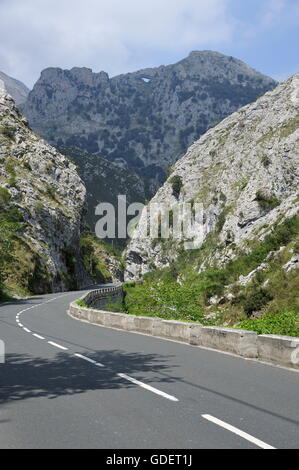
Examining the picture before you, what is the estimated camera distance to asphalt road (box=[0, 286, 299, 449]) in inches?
209

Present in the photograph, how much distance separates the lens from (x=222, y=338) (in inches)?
494

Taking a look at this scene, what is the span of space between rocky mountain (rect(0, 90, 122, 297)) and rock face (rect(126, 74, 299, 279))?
22156mm

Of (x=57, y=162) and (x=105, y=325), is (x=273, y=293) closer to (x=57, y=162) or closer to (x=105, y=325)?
(x=105, y=325)

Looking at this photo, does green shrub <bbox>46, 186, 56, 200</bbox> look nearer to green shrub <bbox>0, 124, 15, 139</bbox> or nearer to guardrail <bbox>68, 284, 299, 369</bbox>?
green shrub <bbox>0, 124, 15, 139</bbox>

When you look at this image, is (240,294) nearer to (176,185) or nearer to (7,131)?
(7,131)

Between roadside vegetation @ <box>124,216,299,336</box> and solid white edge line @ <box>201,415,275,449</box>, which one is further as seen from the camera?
roadside vegetation @ <box>124,216,299,336</box>

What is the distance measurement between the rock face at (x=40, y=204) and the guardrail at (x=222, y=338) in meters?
40.8

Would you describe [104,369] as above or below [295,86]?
below

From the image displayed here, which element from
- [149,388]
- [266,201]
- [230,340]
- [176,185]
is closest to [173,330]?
[230,340]

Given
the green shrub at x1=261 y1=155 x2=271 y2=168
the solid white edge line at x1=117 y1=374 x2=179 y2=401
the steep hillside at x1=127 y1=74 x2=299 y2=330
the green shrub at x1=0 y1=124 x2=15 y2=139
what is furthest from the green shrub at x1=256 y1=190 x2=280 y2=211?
the solid white edge line at x1=117 y1=374 x2=179 y2=401

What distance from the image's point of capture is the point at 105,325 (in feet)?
69.9

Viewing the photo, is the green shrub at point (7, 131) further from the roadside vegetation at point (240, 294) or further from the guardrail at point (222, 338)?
the guardrail at point (222, 338)

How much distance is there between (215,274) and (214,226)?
38983 mm
